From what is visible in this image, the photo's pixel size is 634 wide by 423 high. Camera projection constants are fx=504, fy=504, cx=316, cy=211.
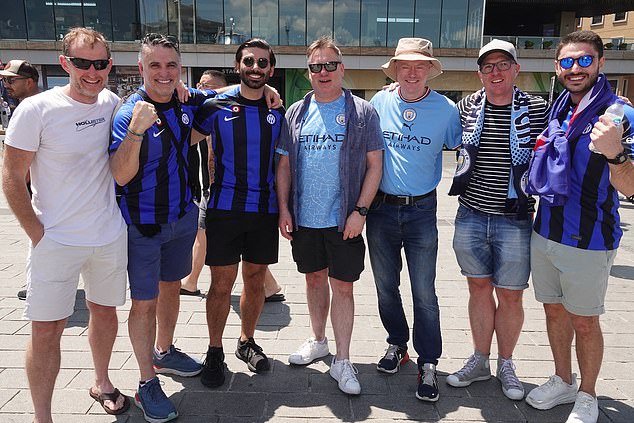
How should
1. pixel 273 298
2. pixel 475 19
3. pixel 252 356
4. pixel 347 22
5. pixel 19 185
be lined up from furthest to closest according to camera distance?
pixel 475 19 → pixel 347 22 → pixel 273 298 → pixel 252 356 → pixel 19 185

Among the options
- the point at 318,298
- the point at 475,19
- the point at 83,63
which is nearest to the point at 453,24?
the point at 475,19

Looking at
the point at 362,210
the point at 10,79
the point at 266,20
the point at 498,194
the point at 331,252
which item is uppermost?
the point at 266,20

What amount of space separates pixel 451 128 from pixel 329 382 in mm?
1941

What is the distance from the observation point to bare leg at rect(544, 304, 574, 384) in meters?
3.29

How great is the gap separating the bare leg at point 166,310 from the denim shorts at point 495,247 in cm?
201

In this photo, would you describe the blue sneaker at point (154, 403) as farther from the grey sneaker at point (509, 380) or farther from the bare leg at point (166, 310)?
the grey sneaker at point (509, 380)

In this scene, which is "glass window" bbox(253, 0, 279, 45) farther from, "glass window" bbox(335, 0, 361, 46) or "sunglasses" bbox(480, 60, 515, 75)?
"sunglasses" bbox(480, 60, 515, 75)

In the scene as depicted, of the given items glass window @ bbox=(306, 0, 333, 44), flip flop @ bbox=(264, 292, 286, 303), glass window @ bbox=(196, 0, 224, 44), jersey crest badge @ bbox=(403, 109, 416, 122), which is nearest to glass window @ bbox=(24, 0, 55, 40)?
glass window @ bbox=(196, 0, 224, 44)

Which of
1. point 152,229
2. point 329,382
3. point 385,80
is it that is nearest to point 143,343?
point 152,229

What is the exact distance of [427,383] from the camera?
11.0 ft

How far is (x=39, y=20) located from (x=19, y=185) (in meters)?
31.8

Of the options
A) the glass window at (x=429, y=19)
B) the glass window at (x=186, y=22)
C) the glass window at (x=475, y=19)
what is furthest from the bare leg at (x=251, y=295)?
the glass window at (x=475, y=19)

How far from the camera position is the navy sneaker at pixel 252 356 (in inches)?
143

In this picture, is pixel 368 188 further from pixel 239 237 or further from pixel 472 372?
pixel 472 372
